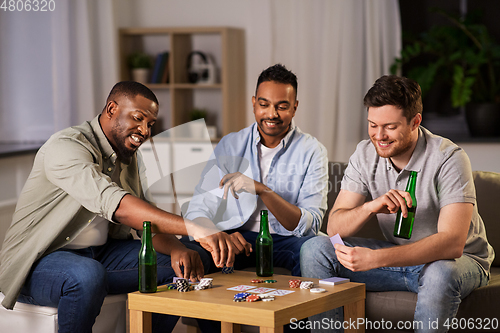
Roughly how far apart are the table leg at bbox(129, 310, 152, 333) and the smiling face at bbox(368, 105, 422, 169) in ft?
2.97

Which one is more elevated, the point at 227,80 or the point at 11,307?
the point at 227,80

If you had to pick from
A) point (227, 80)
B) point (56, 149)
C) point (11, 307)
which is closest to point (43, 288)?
point (11, 307)

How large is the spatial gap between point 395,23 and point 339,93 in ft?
2.08

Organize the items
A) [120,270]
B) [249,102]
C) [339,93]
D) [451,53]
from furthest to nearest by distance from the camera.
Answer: [249,102] < [339,93] < [451,53] < [120,270]

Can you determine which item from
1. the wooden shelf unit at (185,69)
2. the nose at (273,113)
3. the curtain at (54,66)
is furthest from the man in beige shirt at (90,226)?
the wooden shelf unit at (185,69)

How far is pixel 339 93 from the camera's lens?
4121mm

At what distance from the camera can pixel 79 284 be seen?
5.43 ft

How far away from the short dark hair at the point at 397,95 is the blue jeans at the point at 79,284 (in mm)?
882

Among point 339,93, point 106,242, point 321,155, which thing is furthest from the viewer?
point 339,93

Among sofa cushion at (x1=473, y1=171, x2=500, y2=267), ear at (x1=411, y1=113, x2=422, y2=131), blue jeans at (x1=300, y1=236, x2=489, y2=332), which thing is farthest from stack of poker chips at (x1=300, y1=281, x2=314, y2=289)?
sofa cushion at (x1=473, y1=171, x2=500, y2=267)

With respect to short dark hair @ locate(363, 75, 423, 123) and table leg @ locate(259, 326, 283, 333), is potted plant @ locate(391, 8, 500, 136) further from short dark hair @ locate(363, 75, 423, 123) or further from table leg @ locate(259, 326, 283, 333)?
table leg @ locate(259, 326, 283, 333)

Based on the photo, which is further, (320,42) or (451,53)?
(320,42)

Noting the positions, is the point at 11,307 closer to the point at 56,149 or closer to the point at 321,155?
the point at 56,149

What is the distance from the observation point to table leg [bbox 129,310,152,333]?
5.01 feet
